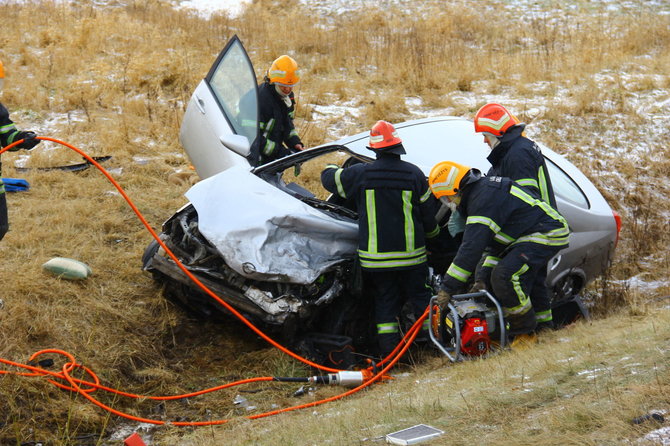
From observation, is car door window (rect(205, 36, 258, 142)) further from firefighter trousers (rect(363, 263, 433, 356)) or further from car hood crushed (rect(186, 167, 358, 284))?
firefighter trousers (rect(363, 263, 433, 356))

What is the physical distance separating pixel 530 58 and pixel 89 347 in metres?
9.60

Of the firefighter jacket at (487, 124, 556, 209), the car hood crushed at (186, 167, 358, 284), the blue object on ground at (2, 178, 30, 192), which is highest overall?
the firefighter jacket at (487, 124, 556, 209)

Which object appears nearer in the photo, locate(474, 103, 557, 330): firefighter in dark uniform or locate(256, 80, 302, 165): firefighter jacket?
locate(474, 103, 557, 330): firefighter in dark uniform

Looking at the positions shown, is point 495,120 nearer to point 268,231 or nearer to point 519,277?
point 519,277

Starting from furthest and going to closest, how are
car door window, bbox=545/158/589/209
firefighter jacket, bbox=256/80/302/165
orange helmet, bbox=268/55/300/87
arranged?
firefighter jacket, bbox=256/80/302/165 → orange helmet, bbox=268/55/300/87 → car door window, bbox=545/158/589/209

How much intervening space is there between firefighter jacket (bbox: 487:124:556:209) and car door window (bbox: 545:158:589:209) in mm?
382

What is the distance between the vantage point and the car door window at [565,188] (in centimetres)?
561

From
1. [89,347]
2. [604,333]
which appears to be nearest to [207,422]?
[89,347]

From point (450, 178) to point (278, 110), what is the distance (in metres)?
2.52

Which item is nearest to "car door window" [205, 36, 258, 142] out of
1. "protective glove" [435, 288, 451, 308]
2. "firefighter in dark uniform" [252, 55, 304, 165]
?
"firefighter in dark uniform" [252, 55, 304, 165]

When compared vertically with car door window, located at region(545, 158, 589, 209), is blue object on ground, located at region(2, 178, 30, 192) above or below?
below

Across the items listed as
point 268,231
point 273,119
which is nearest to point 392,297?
point 268,231

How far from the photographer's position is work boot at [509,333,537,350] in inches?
189

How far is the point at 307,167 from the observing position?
26.8 ft
